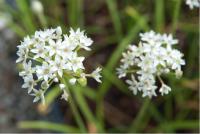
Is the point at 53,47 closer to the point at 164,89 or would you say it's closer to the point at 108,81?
the point at 164,89

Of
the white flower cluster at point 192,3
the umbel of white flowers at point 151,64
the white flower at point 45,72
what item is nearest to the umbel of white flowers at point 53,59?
the white flower at point 45,72

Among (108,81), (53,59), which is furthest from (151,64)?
(108,81)

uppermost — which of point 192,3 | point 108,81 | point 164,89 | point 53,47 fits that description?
point 108,81

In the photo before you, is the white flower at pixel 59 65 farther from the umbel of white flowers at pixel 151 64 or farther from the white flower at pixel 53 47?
the umbel of white flowers at pixel 151 64

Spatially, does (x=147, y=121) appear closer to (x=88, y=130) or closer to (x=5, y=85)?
(x=88, y=130)

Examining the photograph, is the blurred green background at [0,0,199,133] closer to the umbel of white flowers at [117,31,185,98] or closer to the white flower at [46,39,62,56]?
the umbel of white flowers at [117,31,185,98]

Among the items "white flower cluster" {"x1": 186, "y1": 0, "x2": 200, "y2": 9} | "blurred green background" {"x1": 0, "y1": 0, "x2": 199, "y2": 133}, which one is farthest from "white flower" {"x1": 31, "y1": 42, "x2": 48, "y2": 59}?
"blurred green background" {"x1": 0, "y1": 0, "x2": 199, "y2": 133}
